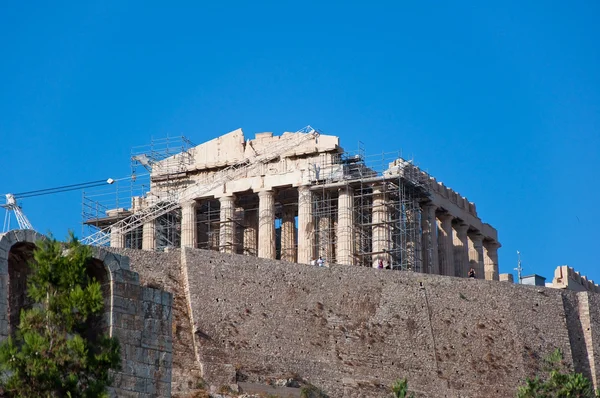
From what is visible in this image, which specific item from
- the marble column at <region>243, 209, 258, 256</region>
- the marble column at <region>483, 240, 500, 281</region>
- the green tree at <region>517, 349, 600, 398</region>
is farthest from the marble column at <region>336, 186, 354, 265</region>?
the green tree at <region>517, 349, 600, 398</region>

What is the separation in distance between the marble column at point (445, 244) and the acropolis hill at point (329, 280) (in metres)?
0.08

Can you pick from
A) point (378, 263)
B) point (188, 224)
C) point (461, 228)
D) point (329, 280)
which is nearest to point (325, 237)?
point (378, 263)

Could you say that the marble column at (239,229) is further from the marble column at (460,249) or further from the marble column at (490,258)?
the marble column at (490,258)

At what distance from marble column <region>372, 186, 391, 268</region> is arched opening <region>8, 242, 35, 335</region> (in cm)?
3751

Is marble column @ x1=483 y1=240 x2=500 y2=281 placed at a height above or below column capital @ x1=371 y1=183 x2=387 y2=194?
below

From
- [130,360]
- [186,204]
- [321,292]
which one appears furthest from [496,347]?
[130,360]

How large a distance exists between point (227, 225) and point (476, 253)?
14.5 meters

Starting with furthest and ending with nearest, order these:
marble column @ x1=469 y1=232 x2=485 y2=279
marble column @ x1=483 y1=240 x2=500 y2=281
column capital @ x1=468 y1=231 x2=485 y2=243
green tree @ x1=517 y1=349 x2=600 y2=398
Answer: marble column @ x1=483 y1=240 x2=500 y2=281 < column capital @ x1=468 y1=231 x2=485 y2=243 < marble column @ x1=469 y1=232 x2=485 y2=279 < green tree @ x1=517 y1=349 x2=600 y2=398

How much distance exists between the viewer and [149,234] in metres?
80.9

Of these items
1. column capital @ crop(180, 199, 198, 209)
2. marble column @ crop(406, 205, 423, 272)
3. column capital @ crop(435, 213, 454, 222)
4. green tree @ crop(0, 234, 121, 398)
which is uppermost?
column capital @ crop(180, 199, 198, 209)

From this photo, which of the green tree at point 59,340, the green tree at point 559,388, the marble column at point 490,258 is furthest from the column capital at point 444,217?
the green tree at point 59,340

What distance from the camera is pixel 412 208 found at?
78.6 metres

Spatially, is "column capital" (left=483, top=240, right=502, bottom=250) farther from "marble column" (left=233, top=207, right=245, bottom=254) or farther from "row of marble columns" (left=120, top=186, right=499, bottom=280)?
"marble column" (left=233, top=207, right=245, bottom=254)

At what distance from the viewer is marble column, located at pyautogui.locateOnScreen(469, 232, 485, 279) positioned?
279 feet
